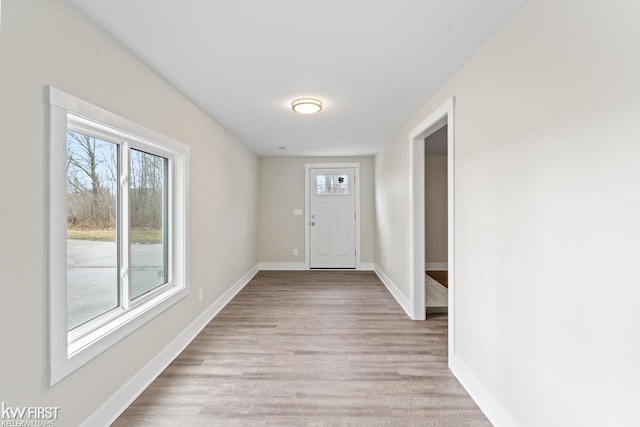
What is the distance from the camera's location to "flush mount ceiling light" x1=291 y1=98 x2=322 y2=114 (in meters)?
2.81

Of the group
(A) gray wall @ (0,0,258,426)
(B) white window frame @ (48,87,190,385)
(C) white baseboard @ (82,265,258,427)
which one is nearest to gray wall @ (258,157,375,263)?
(C) white baseboard @ (82,265,258,427)

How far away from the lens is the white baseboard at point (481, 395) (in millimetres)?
1695

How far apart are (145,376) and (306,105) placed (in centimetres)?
252

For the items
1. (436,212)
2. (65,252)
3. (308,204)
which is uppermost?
(308,204)

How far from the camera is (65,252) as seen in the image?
4.84 feet

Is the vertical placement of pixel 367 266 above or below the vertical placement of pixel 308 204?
below

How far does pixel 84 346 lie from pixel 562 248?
234 centimetres

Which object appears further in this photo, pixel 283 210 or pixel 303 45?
pixel 283 210

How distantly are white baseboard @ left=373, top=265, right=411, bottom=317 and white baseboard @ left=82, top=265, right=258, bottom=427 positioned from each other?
7.44 ft

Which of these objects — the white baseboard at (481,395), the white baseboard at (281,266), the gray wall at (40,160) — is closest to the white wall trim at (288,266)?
the white baseboard at (281,266)

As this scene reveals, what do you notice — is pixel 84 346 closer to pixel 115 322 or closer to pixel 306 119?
pixel 115 322

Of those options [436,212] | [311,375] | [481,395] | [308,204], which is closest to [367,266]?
[308,204]

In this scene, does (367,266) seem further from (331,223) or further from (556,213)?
(556,213)

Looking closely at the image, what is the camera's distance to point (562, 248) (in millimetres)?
1282
